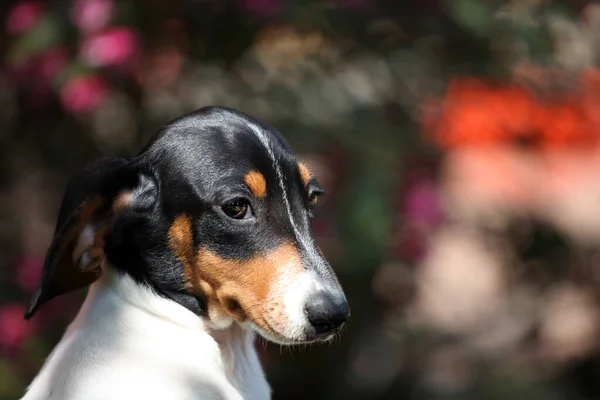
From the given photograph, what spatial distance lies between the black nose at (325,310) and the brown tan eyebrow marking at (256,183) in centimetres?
32

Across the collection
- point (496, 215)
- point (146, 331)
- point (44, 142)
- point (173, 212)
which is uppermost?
point (173, 212)

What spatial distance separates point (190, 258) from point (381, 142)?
6.19ft

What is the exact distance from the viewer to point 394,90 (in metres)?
4.70

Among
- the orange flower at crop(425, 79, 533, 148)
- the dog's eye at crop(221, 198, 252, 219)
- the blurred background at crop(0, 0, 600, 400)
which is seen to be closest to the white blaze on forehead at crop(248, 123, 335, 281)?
the dog's eye at crop(221, 198, 252, 219)

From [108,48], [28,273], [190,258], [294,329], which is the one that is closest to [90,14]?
[108,48]

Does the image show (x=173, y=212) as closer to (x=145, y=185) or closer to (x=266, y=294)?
(x=145, y=185)

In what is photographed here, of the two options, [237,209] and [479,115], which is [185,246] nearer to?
[237,209]

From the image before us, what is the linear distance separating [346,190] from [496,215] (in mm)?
1315

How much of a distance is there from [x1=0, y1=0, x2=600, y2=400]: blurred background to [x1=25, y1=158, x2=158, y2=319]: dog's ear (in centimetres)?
165

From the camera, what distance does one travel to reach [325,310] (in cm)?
238

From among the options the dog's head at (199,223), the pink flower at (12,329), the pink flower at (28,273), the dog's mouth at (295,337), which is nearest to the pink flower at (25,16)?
the pink flower at (28,273)

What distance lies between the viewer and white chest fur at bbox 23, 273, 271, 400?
2369 mm

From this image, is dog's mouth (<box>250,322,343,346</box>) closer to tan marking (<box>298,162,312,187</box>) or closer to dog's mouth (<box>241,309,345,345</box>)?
dog's mouth (<box>241,309,345,345</box>)

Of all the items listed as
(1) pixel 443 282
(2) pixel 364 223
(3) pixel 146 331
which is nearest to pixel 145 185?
(3) pixel 146 331
